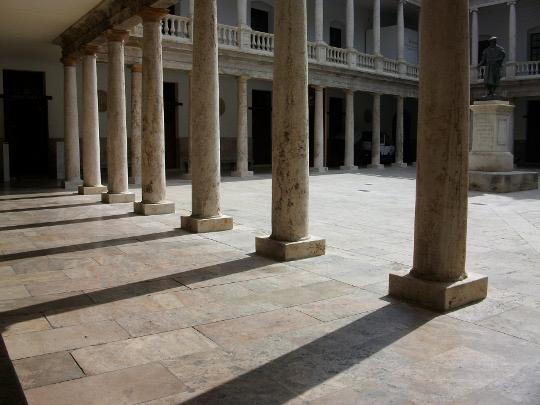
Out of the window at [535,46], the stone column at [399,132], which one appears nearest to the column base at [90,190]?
the stone column at [399,132]

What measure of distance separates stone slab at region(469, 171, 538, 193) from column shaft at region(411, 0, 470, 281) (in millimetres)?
10925

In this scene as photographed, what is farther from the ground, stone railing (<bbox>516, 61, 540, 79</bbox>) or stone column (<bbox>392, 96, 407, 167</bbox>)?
stone railing (<bbox>516, 61, 540, 79</bbox>)

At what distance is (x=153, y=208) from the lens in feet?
31.7

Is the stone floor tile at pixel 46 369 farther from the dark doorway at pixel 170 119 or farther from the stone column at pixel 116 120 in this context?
the dark doorway at pixel 170 119

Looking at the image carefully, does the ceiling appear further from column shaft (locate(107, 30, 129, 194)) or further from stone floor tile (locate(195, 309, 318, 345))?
stone floor tile (locate(195, 309, 318, 345))

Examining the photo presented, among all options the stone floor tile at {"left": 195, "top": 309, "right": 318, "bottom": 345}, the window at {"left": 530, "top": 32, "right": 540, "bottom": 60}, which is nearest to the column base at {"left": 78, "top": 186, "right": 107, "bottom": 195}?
the stone floor tile at {"left": 195, "top": 309, "right": 318, "bottom": 345}

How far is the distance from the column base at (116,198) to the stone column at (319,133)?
37.8 ft

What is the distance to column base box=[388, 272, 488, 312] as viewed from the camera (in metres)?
4.30

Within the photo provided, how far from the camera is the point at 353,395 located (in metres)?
2.89

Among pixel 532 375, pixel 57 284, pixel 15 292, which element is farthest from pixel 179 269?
pixel 532 375

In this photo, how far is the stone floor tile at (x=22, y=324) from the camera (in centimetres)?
385

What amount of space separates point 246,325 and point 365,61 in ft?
73.7

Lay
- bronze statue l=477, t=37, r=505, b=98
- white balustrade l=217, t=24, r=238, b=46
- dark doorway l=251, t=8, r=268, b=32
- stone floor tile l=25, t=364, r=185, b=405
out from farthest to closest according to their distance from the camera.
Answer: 1. dark doorway l=251, t=8, r=268, b=32
2. white balustrade l=217, t=24, r=238, b=46
3. bronze statue l=477, t=37, r=505, b=98
4. stone floor tile l=25, t=364, r=185, b=405

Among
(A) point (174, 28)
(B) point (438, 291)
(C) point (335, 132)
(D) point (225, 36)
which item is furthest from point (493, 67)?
(B) point (438, 291)
